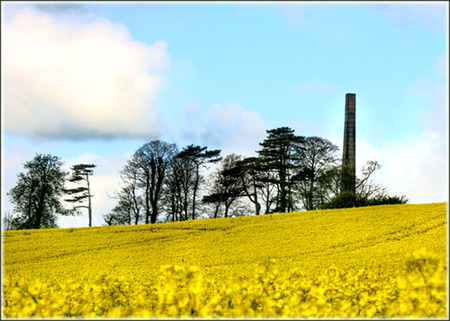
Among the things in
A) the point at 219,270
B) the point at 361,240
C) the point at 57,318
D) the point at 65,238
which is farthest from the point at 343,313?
the point at 65,238

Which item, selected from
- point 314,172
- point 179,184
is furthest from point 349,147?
point 179,184

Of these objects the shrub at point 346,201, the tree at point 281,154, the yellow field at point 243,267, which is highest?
the tree at point 281,154

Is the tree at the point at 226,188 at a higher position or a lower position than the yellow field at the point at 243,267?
higher

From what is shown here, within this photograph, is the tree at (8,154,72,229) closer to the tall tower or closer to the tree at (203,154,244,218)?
the tree at (203,154,244,218)

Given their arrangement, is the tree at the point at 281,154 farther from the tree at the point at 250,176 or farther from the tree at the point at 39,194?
the tree at the point at 39,194

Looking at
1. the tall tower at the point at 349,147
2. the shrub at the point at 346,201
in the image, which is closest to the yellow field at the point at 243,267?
the shrub at the point at 346,201
